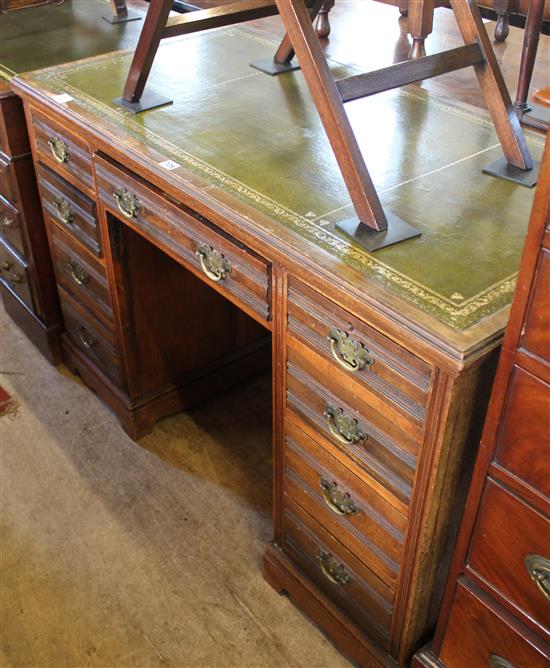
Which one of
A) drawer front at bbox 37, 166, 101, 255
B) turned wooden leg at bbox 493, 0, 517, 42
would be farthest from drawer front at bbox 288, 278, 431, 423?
turned wooden leg at bbox 493, 0, 517, 42

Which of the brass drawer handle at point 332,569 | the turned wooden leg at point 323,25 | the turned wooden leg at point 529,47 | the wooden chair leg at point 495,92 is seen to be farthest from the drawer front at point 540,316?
the turned wooden leg at point 323,25

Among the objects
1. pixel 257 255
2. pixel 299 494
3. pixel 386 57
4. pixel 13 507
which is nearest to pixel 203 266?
pixel 257 255

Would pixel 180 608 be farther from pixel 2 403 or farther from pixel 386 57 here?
pixel 386 57

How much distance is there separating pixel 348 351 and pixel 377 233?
22 cm

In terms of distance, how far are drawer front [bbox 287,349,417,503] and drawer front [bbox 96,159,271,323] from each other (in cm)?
14

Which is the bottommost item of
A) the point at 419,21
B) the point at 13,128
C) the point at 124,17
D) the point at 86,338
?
the point at 86,338

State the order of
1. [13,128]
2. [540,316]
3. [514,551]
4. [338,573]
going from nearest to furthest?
[540,316] < [514,551] < [338,573] < [13,128]

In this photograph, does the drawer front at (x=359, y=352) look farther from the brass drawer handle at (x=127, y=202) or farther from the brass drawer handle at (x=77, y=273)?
the brass drawer handle at (x=77, y=273)

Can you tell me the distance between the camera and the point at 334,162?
168cm

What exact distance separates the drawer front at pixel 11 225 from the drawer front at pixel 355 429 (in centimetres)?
127

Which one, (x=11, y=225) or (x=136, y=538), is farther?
(x=11, y=225)

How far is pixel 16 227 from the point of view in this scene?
8.13ft

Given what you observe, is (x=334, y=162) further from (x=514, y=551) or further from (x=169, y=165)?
(x=514, y=551)

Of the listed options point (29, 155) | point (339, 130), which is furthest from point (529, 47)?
point (29, 155)
